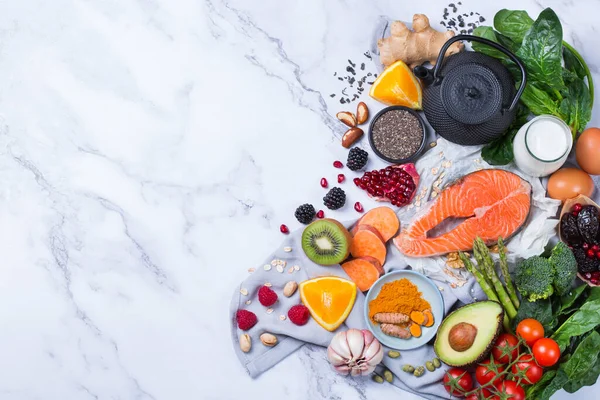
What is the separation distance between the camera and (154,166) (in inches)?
93.3

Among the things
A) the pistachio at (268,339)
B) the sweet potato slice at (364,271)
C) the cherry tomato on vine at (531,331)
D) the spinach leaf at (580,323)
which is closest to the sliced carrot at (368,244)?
the sweet potato slice at (364,271)

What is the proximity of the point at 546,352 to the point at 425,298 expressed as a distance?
0.40 metres

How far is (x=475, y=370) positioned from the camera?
2.16 m

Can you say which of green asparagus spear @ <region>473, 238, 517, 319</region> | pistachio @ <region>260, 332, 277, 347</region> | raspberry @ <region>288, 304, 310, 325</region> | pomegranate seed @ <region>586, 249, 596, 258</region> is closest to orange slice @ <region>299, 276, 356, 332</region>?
raspberry @ <region>288, 304, 310, 325</region>

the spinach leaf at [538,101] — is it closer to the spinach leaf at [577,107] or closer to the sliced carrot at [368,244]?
the spinach leaf at [577,107]

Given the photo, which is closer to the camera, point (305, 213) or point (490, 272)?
point (490, 272)

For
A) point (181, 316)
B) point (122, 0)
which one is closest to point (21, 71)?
point (122, 0)

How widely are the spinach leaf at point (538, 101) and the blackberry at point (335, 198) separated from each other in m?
0.65

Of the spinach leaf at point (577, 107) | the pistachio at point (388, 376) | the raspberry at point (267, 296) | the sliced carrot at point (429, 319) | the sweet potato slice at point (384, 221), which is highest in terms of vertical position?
the spinach leaf at point (577, 107)

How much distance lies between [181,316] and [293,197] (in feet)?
1.81

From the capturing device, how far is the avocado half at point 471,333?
205 cm

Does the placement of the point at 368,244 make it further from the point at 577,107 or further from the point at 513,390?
the point at 577,107

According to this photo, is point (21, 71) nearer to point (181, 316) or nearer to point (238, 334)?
point (181, 316)

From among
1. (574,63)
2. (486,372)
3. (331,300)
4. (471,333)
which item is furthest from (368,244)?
(574,63)
